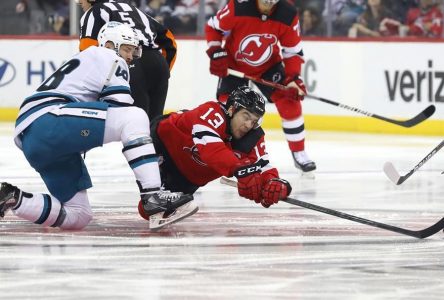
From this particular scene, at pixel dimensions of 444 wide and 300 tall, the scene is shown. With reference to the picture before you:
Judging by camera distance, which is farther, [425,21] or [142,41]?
[425,21]

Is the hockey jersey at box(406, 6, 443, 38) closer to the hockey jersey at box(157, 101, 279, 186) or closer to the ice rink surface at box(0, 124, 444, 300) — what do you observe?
the ice rink surface at box(0, 124, 444, 300)

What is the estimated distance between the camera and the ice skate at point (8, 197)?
14.9ft

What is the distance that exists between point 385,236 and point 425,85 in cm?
511

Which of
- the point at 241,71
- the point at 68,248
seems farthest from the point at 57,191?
the point at 241,71

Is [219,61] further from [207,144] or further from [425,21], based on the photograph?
[425,21]

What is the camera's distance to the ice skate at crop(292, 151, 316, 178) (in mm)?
7078

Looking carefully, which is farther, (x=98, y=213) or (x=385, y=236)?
(x=98, y=213)

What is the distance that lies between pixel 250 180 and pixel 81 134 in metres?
0.63

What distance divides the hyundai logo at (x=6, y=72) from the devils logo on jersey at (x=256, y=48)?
3.95 meters

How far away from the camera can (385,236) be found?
15.4 ft

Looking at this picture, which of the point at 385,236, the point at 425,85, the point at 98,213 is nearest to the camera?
the point at 385,236

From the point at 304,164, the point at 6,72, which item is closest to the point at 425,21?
the point at 304,164

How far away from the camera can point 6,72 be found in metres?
10.8

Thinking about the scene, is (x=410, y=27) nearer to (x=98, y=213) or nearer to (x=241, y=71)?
(x=241, y=71)
